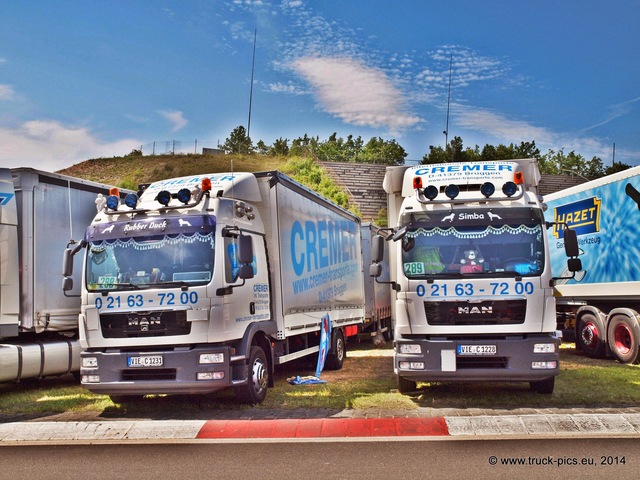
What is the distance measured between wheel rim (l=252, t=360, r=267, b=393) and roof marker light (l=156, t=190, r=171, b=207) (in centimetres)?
266

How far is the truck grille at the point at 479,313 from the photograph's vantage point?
30.9ft

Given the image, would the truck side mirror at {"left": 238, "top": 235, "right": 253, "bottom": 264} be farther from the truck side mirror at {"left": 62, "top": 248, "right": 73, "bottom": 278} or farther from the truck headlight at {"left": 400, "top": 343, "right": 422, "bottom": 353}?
the truck side mirror at {"left": 62, "top": 248, "right": 73, "bottom": 278}

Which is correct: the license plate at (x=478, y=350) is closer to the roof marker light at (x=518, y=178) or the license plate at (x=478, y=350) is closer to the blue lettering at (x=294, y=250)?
the roof marker light at (x=518, y=178)

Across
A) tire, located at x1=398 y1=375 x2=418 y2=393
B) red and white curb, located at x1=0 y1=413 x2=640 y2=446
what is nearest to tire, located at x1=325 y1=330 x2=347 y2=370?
tire, located at x1=398 y1=375 x2=418 y2=393

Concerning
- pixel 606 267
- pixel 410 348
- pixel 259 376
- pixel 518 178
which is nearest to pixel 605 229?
pixel 606 267

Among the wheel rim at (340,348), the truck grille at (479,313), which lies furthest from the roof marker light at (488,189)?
the wheel rim at (340,348)

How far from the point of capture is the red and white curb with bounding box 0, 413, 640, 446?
312 inches

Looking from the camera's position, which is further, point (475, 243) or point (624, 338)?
point (624, 338)

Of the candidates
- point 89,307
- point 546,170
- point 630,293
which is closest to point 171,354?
point 89,307

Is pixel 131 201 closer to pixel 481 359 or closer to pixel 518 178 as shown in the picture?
pixel 481 359

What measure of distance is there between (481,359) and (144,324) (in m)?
4.66

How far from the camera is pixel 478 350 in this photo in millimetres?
9312

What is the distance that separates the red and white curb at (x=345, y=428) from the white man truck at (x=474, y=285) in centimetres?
113

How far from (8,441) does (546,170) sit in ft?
277
